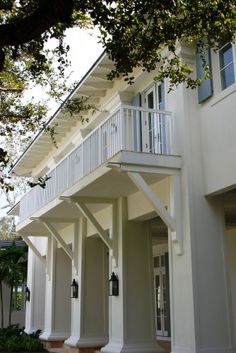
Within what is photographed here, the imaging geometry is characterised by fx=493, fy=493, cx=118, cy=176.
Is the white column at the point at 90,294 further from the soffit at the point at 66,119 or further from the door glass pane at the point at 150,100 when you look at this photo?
the door glass pane at the point at 150,100

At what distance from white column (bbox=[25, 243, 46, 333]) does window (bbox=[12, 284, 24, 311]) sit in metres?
4.56

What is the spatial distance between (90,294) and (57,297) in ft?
10.7

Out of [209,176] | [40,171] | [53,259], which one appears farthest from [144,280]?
[40,171]

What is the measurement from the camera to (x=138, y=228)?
12.8 m

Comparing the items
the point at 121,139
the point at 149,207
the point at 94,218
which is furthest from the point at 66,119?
the point at 121,139

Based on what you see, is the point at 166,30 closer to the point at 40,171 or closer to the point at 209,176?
the point at 209,176

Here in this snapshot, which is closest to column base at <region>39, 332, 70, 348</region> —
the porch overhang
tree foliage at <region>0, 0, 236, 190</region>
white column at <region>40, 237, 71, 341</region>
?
white column at <region>40, 237, 71, 341</region>

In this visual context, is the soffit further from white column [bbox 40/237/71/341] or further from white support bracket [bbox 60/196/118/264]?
white column [bbox 40/237/71/341]

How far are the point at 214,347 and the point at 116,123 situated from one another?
16.2ft

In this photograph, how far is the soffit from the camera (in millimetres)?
13195

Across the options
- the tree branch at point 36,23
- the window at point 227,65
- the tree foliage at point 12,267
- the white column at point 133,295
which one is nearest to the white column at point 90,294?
the white column at point 133,295

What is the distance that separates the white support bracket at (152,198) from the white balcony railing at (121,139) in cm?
72

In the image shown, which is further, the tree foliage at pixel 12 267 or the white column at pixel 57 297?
the tree foliage at pixel 12 267

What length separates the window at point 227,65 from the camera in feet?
32.6
